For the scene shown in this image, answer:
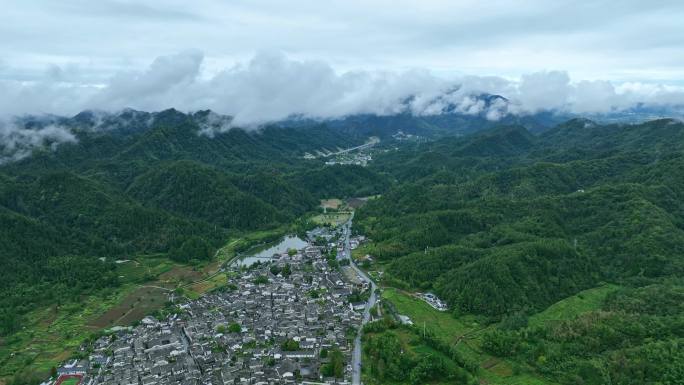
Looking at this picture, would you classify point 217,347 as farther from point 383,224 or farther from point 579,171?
point 579,171

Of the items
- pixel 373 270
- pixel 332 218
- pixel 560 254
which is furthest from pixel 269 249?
pixel 560 254

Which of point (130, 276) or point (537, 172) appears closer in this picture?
point (130, 276)

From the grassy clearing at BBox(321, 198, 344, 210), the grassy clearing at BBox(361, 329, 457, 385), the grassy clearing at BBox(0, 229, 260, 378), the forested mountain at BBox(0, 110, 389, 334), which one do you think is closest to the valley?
the grassy clearing at BBox(361, 329, 457, 385)

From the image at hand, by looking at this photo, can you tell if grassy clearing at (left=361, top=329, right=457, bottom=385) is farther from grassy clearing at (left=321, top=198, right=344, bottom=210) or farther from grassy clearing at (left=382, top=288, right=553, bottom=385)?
grassy clearing at (left=321, top=198, right=344, bottom=210)

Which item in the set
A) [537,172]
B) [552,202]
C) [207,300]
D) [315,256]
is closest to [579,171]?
[537,172]

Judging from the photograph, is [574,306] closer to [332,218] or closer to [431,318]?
[431,318]
